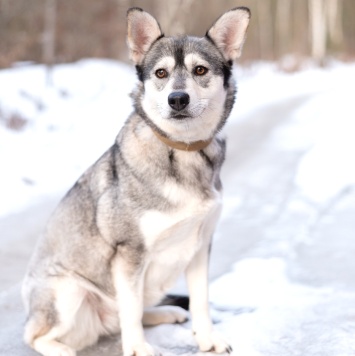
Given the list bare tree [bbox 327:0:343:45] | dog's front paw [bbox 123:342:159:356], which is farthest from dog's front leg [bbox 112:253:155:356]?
bare tree [bbox 327:0:343:45]

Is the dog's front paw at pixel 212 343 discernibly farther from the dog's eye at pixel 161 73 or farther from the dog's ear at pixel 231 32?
the dog's ear at pixel 231 32

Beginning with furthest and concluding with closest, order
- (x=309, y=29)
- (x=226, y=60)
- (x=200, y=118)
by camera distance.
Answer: (x=309, y=29)
(x=226, y=60)
(x=200, y=118)

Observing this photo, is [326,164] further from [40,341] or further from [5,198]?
[40,341]

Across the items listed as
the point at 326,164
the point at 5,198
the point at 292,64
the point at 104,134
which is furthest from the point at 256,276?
the point at 292,64

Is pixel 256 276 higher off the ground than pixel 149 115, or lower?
lower

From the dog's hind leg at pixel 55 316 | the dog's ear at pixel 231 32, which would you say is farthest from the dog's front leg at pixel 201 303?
the dog's ear at pixel 231 32

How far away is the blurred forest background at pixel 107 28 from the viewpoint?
13.8 metres

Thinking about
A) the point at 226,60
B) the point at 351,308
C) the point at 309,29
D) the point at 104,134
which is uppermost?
the point at 309,29

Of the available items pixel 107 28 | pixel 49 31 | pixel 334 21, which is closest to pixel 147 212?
pixel 49 31

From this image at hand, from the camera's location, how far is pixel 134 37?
10.8ft

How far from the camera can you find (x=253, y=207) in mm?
6152

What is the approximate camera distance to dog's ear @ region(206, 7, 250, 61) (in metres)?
3.33

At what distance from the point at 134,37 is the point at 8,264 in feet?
7.09

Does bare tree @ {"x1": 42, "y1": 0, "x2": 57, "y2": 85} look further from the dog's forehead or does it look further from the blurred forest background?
the dog's forehead
